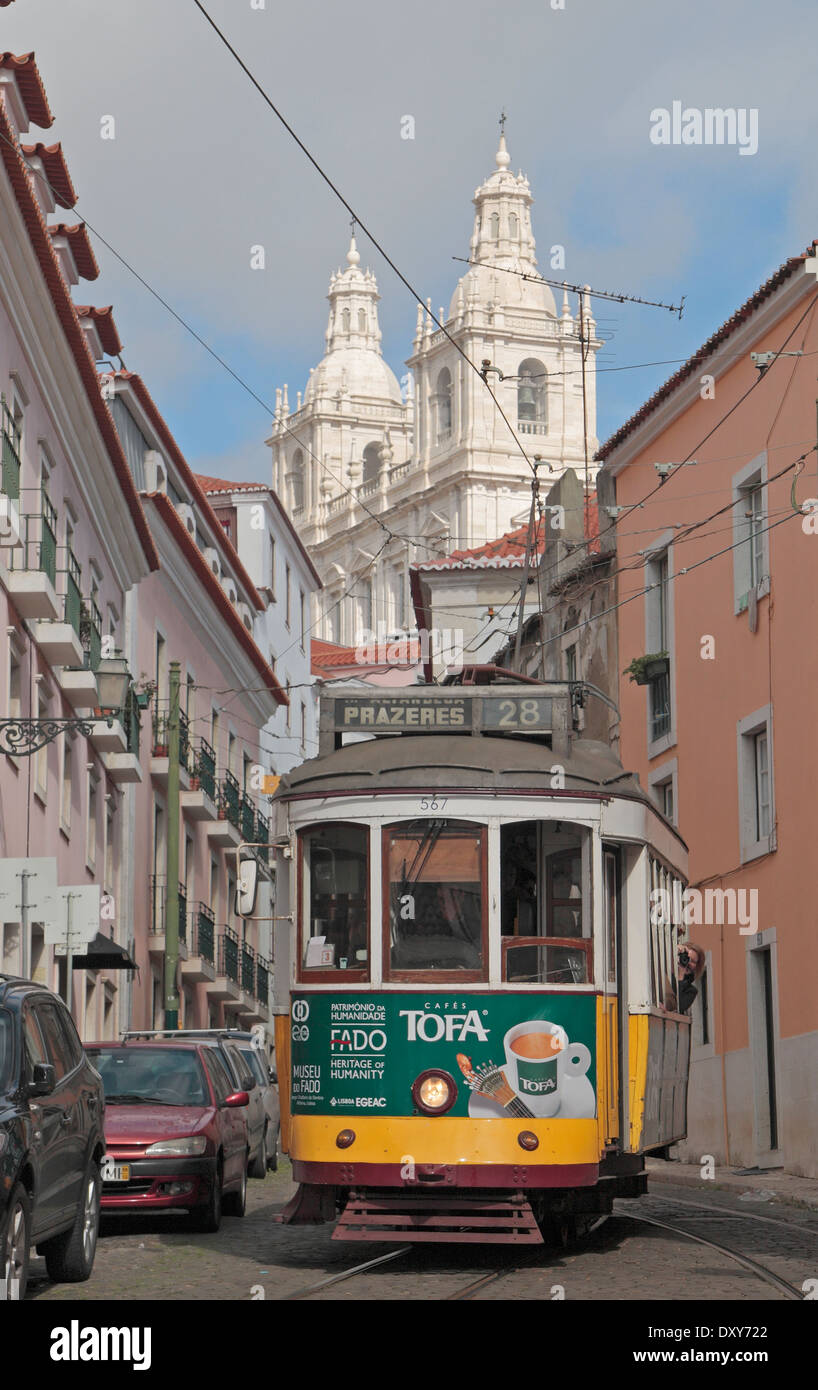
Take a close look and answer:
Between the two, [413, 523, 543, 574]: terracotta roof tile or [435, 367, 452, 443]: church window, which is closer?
[413, 523, 543, 574]: terracotta roof tile

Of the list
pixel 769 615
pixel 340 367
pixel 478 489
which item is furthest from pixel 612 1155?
pixel 340 367

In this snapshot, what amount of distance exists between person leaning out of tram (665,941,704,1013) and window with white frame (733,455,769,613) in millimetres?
11063

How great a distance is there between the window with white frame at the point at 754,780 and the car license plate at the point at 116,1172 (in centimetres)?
1320

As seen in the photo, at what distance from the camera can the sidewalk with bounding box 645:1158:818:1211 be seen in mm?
20156

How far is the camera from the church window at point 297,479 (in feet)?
442

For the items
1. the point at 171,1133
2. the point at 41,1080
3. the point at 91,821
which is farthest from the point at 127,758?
the point at 41,1080

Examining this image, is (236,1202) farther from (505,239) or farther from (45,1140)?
(505,239)

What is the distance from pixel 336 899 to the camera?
13.0m

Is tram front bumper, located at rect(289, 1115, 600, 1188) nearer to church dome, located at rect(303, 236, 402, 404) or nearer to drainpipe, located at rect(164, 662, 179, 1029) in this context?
drainpipe, located at rect(164, 662, 179, 1029)

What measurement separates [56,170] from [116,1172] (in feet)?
54.9

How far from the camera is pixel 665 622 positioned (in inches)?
1252

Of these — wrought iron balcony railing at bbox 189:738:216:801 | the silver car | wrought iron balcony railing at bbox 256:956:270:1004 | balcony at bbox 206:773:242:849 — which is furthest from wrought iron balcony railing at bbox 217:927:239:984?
the silver car
